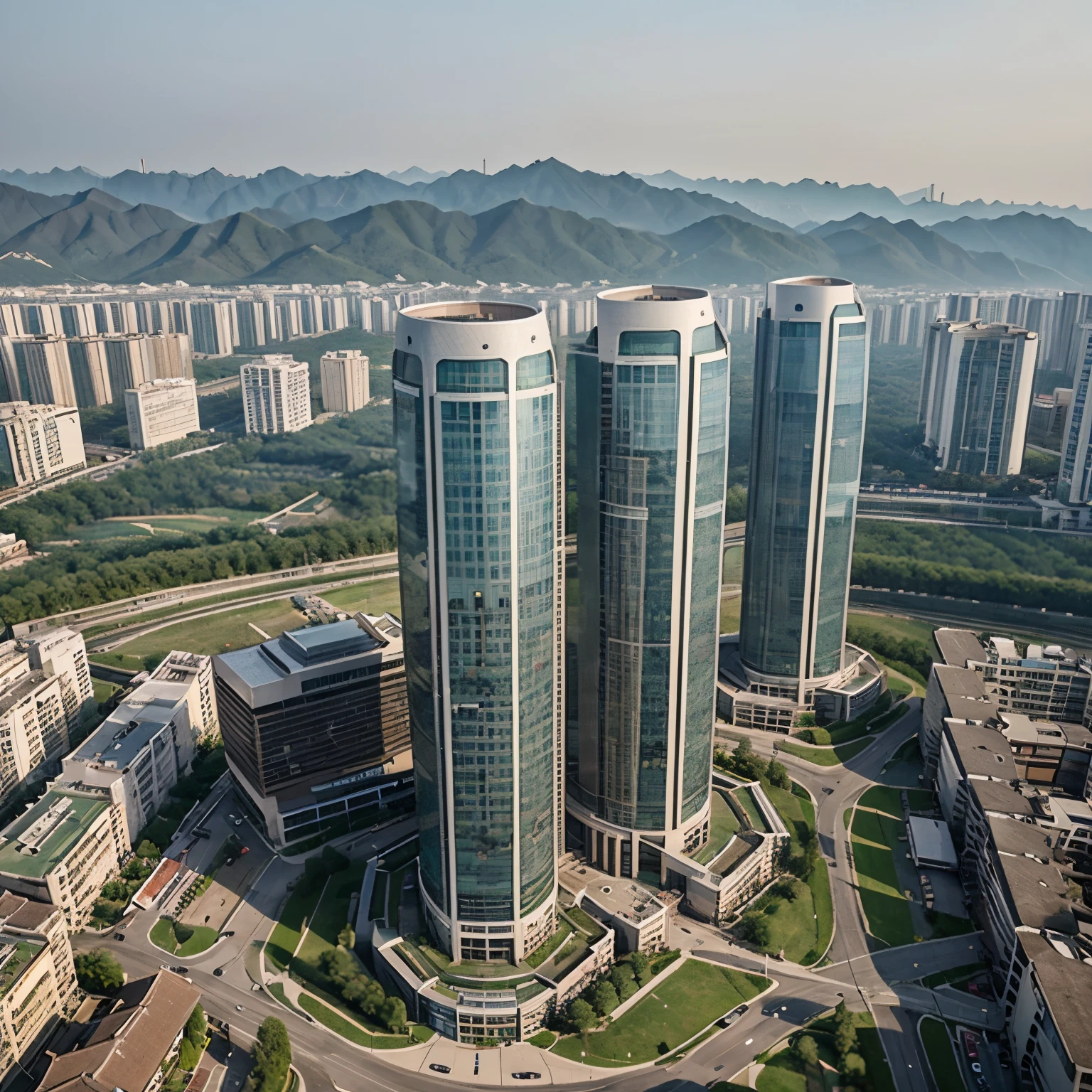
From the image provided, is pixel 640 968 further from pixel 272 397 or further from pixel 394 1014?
pixel 272 397

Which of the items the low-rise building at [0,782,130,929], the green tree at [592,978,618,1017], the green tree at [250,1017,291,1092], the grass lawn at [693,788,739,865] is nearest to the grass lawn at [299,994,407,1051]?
the green tree at [250,1017,291,1092]

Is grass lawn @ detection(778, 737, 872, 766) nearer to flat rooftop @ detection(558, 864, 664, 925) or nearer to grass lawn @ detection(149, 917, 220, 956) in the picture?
flat rooftop @ detection(558, 864, 664, 925)

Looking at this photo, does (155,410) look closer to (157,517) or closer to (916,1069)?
(157,517)

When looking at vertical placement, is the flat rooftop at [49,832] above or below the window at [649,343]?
below

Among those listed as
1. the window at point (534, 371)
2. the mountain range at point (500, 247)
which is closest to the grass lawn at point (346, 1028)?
the window at point (534, 371)

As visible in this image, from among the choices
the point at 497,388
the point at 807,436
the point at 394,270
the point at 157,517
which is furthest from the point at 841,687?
the point at 394,270

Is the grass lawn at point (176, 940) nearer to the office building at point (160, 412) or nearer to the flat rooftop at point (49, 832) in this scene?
the flat rooftop at point (49, 832)
